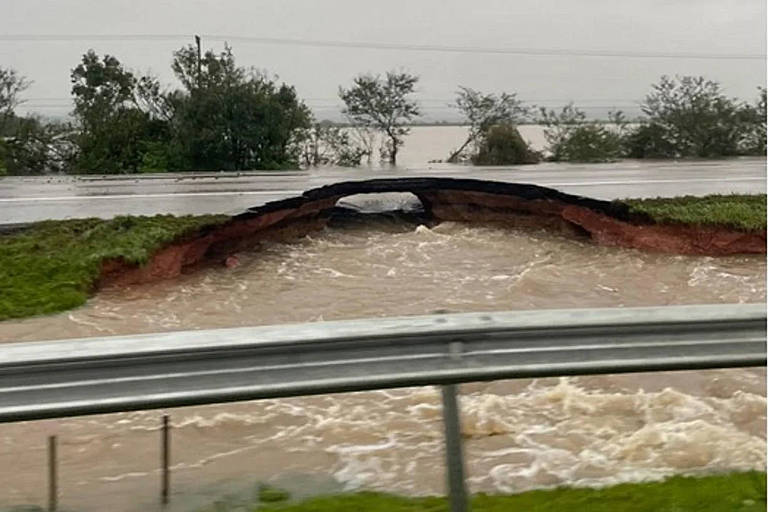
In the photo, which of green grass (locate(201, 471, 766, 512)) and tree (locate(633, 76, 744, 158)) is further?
tree (locate(633, 76, 744, 158))

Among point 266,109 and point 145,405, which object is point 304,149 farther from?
point 145,405

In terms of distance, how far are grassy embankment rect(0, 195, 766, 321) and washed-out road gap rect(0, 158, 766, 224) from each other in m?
1.22

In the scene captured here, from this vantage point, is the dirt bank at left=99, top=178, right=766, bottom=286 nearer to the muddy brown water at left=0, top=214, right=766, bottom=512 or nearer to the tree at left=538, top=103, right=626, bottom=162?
the muddy brown water at left=0, top=214, right=766, bottom=512

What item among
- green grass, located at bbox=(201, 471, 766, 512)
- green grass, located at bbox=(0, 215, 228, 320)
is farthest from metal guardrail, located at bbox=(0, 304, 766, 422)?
green grass, located at bbox=(0, 215, 228, 320)

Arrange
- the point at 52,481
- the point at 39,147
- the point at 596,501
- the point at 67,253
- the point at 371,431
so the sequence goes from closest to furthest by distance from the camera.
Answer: the point at 596,501, the point at 52,481, the point at 371,431, the point at 67,253, the point at 39,147

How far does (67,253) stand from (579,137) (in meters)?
19.1

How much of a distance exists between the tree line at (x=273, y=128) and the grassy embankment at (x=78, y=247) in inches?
334

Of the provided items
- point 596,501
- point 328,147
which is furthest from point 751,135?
point 596,501

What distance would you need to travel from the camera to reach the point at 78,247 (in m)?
11.9

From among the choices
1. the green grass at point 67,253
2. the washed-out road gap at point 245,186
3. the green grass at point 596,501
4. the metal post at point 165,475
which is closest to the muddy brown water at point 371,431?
the metal post at point 165,475

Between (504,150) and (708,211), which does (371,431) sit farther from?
(504,150)

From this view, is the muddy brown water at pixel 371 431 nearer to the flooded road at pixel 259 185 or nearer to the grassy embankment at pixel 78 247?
the grassy embankment at pixel 78 247

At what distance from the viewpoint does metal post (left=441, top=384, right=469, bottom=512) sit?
3.04 meters

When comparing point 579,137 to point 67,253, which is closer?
point 67,253
